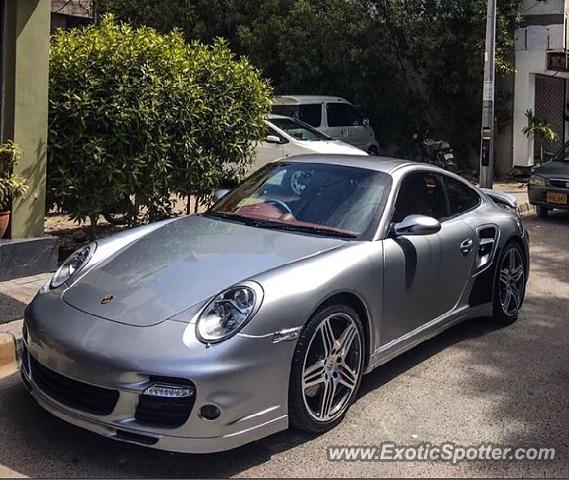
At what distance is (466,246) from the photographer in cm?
517

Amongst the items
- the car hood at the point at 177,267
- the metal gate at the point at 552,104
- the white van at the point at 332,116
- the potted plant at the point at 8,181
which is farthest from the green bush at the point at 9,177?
the metal gate at the point at 552,104

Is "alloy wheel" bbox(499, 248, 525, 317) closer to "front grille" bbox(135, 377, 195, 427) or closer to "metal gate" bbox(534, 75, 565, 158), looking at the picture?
"front grille" bbox(135, 377, 195, 427)

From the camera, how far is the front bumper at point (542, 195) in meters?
11.1

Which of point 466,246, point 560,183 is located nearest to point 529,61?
point 560,183

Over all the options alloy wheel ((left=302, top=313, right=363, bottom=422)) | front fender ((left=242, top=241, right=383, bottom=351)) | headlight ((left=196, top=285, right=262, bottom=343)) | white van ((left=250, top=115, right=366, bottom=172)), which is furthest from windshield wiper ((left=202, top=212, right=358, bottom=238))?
white van ((left=250, top=115, right=366, bottom=172))

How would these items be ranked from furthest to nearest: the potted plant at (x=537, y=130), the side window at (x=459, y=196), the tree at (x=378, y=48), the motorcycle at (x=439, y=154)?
1. the motorcycle at (x=439, y=154)
2. the potted plant at (x=537, y=130)
3. the tree at (x=378, y=48)
4. the side window at (x=459, y=196)

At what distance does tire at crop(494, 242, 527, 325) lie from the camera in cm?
568

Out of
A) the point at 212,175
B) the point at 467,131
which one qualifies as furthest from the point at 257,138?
the point at 467,131

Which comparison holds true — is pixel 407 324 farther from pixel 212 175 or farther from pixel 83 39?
pixel 83 39

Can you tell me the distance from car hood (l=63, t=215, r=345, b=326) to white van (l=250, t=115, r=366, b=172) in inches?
304

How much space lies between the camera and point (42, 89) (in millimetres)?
6676

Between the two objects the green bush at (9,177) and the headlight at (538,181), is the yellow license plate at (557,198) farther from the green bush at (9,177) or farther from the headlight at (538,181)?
the green bush at (9,177)

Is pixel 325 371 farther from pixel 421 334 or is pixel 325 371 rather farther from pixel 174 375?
pixel 421 334

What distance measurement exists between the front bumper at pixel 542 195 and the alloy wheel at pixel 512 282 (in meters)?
5.65
